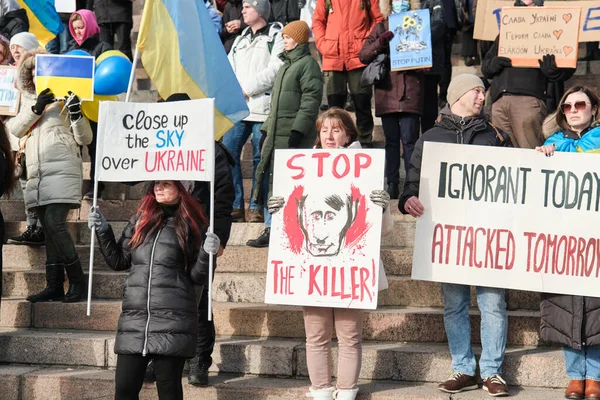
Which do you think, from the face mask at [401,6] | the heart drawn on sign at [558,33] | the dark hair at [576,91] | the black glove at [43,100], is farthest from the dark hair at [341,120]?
the face mask at [401,6]

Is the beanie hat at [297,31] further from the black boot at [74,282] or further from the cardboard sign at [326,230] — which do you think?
the black boot at [74,282]

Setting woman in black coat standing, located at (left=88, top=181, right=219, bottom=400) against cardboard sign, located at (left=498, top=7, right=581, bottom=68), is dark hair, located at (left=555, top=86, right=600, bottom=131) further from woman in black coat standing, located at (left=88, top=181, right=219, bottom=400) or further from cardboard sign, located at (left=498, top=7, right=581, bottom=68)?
woman in black coat standing, located at (left=88, top=181, right=219, bottom=400)

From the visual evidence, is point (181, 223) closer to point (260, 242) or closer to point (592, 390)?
point (260, 242)

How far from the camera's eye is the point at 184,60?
7070 millimetres

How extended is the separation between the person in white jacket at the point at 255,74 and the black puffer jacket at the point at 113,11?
10.2 ft

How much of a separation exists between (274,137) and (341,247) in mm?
2543

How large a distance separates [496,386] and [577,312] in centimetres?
66

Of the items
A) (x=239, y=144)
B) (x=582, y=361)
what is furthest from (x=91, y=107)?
(x=582, y=361)

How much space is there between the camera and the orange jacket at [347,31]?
31.3ft

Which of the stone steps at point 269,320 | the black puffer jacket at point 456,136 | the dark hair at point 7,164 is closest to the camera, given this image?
the black puffer jacket at point 456,136

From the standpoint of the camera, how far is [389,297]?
7.54 m

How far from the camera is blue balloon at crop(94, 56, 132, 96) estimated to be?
8.58 meters

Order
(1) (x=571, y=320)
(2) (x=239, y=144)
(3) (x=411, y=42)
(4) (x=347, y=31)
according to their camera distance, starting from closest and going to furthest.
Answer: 1. (1) (x=571, y=320)
2. (3) (x=411, y=42)
3. (2) (x=239, y=144)
4. (4) (x=347, y=31)

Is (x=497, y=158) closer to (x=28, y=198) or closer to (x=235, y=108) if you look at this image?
(x=235, y=108)
